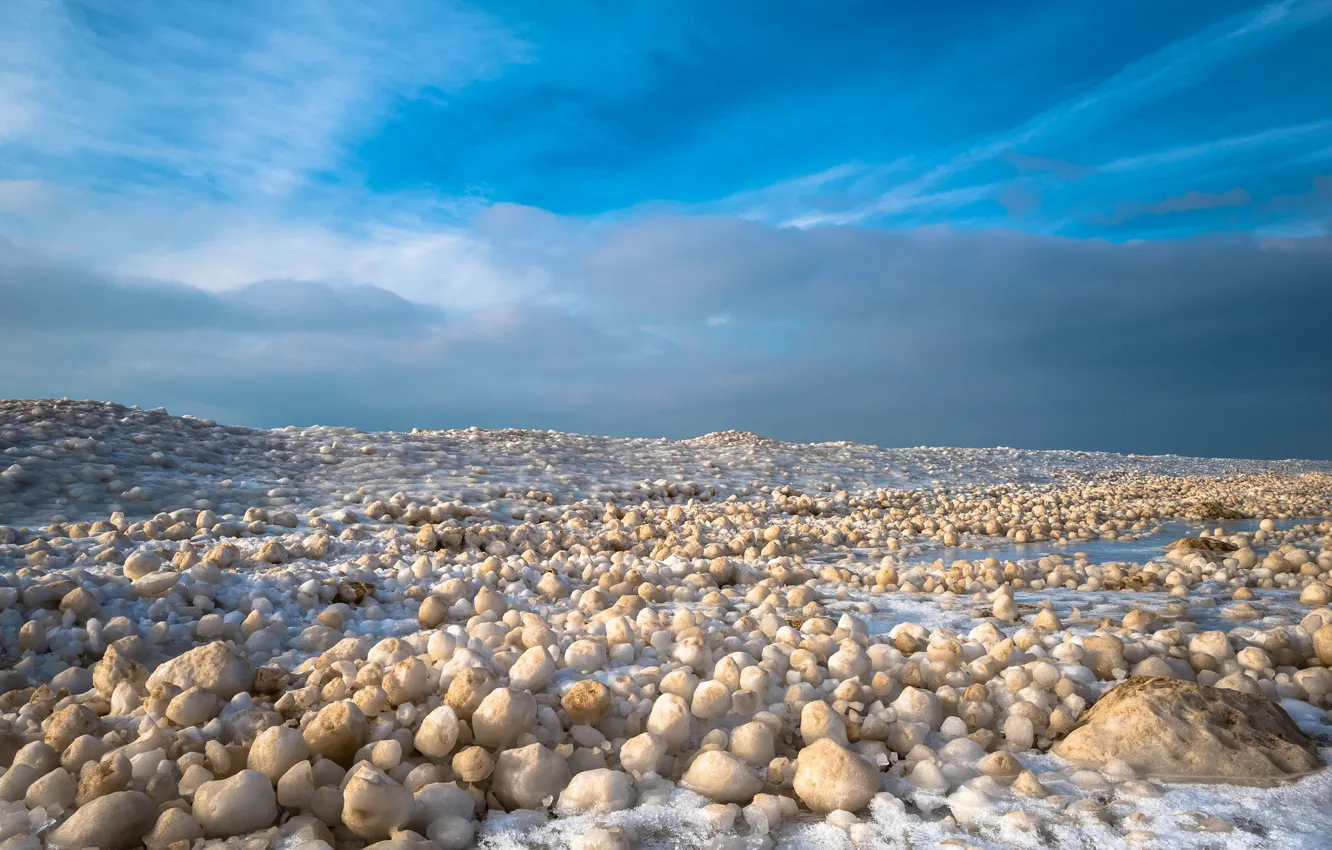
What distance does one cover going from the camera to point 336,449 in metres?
9.06

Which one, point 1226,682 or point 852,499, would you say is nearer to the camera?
point 1226,682

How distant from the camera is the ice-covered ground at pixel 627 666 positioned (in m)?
1.80

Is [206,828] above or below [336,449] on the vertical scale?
below

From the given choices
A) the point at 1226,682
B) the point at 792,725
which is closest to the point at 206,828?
the point at 792,725

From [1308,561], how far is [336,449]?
8523mm

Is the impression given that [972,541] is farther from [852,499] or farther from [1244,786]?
[1244,786]

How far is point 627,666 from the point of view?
8.58 feet

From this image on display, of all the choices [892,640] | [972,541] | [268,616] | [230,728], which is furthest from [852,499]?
[230,728]

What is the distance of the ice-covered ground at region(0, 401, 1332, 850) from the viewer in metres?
1.80

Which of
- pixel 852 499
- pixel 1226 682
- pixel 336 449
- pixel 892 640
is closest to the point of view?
pixel 1226 682

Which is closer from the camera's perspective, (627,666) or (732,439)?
(627,666)

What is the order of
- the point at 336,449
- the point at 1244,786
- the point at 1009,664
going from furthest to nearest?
the point at 336,449 < the point at 1009,664 < the point at 1244,786

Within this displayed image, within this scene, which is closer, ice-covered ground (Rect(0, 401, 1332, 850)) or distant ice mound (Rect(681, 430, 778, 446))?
ice-covered ground (Rect(0, 401, 1332, 850))

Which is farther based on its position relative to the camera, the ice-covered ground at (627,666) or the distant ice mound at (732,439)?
the distant ice mound at (732,439)
